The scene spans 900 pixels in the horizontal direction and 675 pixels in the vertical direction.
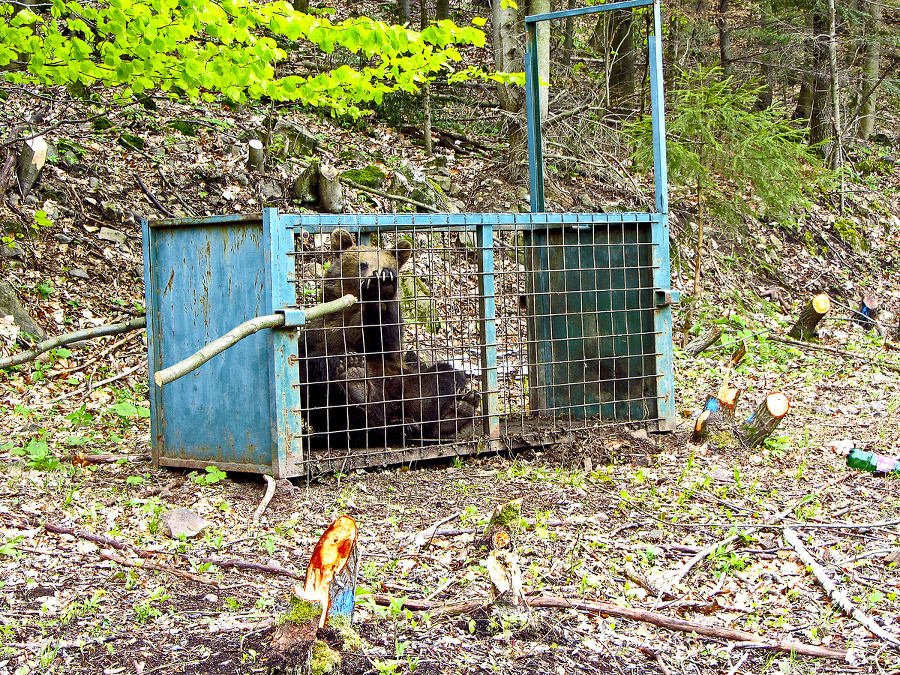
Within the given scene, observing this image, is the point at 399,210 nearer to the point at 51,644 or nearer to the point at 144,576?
the point at 144,576

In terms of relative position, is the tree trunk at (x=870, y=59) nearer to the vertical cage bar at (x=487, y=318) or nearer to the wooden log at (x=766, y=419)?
the wooden log at (x=766, y=419)

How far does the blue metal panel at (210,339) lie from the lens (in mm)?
4535

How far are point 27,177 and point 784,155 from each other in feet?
28.1

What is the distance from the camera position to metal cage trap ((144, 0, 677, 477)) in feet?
14.9

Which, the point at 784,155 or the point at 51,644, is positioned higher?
the point at 784,155

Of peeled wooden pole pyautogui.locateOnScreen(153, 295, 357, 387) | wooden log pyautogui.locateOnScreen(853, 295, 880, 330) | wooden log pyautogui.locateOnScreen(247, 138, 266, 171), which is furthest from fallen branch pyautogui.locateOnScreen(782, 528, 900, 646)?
wooden log pyautogui.locateOnScreen(853, 295, 880, 330)

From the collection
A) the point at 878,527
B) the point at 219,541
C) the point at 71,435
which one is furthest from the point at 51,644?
the point at 878,527

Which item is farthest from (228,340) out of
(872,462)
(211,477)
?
(872,462)

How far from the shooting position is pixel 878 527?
4.08 m

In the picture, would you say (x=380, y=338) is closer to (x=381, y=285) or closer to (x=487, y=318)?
(x=381, y=285)

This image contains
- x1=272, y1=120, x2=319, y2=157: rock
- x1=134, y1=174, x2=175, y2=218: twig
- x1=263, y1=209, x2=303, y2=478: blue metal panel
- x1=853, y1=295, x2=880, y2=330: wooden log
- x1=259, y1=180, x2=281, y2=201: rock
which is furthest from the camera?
x1=853, y1=295, x2=880, y2=330: wooden log

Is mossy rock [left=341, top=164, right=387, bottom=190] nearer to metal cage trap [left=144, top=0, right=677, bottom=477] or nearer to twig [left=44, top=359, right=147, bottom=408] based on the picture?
twig [left=44, top=359, right=147, bottom=408]

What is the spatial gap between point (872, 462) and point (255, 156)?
24.5 ft

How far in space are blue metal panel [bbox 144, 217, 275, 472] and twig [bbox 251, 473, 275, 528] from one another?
9 cm
